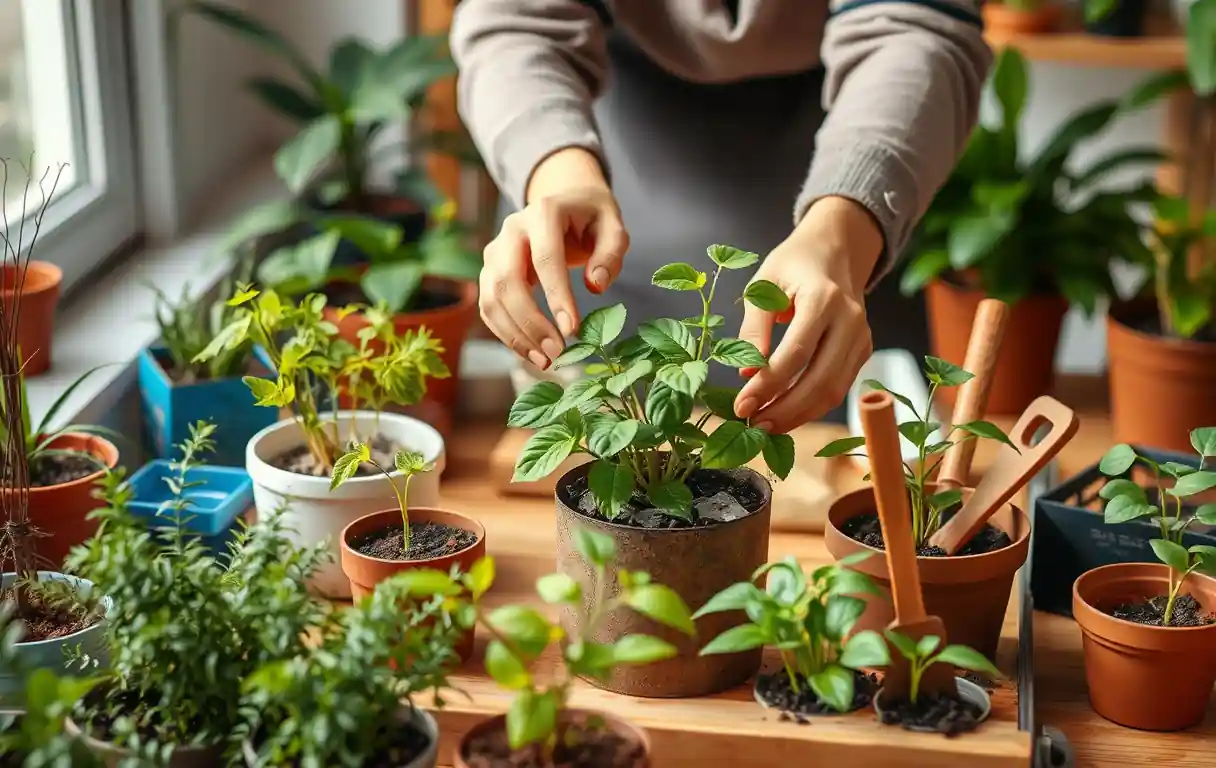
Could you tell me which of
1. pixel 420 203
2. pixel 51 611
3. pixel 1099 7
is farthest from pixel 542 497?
pixel 1099 7

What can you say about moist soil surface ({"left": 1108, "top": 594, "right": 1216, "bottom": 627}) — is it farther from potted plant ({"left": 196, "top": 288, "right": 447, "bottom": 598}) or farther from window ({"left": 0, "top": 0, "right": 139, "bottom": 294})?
window ({"left": 0, "top": 0, "right": 139, "bottom": 294})

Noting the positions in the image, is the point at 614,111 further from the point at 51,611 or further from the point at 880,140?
the point at 51,611

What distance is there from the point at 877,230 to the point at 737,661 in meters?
0.46

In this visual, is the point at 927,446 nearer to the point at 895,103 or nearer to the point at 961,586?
the point at 961,586

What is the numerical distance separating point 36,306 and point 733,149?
2.77 ft

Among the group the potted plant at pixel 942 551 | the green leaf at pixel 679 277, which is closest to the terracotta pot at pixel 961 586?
the potted plant at pixel 942 551

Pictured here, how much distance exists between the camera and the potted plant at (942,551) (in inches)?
41.7

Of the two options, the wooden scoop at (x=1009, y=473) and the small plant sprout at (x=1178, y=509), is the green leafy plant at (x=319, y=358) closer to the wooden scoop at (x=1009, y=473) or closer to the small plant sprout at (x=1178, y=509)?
the wooden scoop at (x=1009, y=473)

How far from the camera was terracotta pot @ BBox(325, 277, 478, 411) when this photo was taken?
5.12 ft

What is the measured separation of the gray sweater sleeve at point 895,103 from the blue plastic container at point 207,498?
0.59m

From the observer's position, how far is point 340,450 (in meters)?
1.29

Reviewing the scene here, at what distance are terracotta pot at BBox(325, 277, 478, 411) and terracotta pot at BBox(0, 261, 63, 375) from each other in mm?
297

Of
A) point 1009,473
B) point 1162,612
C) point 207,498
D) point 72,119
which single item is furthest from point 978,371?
point 72,119

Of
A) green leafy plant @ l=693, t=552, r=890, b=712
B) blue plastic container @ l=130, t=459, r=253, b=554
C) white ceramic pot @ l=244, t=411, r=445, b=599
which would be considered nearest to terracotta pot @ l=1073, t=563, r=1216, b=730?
green leafy plant @ l=693, t=552, r=890, b=712
